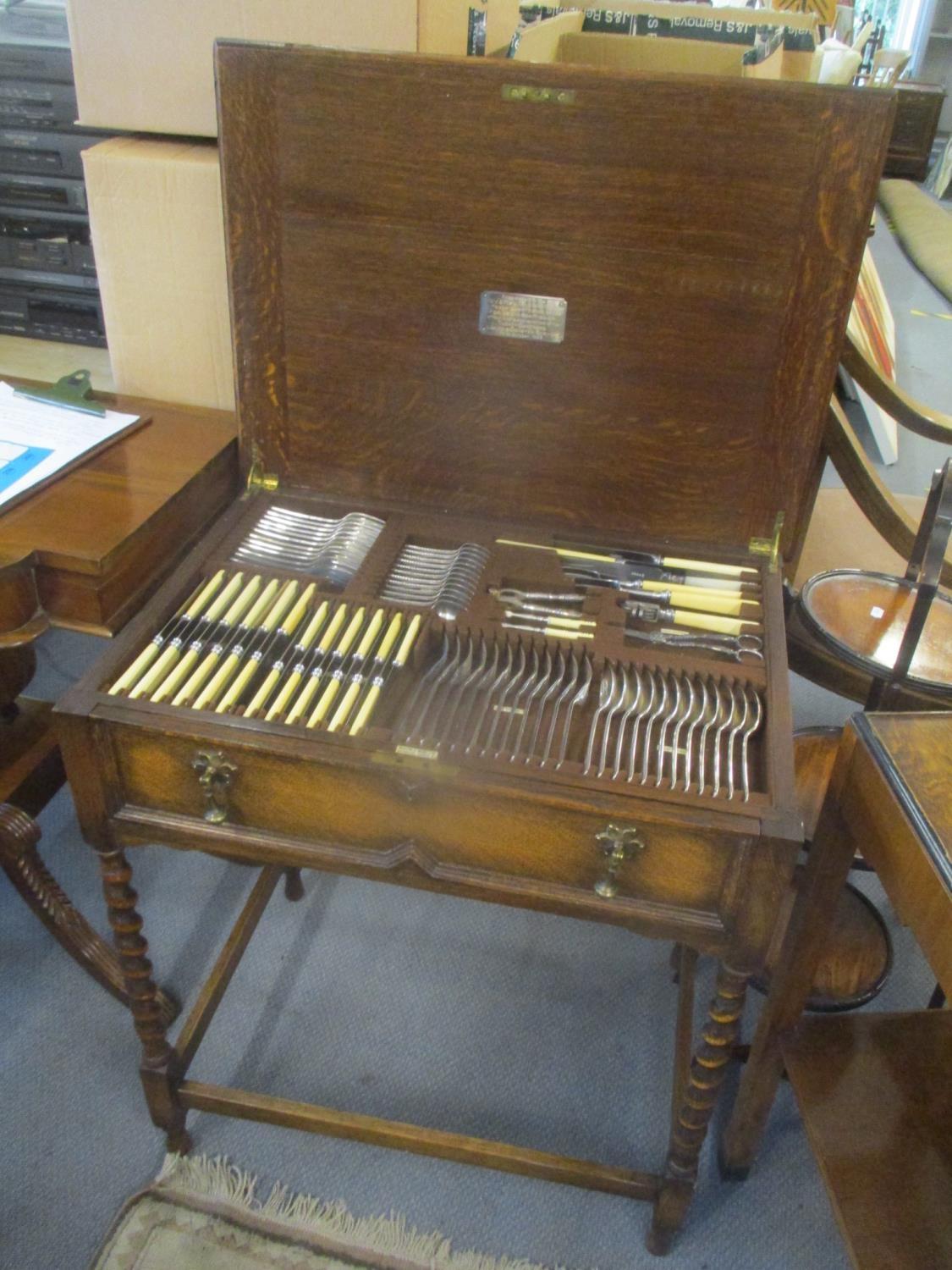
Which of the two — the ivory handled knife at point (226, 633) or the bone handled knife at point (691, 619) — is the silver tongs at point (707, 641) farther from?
the ivory handled knife at point (226, 633)

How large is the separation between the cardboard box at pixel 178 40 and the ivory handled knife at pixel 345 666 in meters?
0.68

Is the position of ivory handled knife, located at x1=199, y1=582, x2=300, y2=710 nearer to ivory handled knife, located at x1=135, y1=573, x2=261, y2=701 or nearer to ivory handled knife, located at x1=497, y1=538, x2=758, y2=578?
ivory handled knife, located at x1=135, y1=573, x2=261, y2=701

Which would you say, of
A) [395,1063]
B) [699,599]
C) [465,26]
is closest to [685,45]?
[465,26]

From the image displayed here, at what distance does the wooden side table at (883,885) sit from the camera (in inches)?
34.1

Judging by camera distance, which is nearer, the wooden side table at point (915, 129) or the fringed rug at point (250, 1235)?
the fringed rug at point (250, 1235)

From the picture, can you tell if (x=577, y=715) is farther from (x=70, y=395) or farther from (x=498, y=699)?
(x=70, y=395)

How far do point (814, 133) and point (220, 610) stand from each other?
2.65 ft

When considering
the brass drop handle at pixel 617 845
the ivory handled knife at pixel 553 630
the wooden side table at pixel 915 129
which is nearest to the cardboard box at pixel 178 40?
the ivory handled knife at pixel 553 630

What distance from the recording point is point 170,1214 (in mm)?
1323

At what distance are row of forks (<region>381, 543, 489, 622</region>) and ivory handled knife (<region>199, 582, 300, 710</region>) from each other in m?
0.11

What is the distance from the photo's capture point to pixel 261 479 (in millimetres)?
1298

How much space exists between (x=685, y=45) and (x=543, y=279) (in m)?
0.70

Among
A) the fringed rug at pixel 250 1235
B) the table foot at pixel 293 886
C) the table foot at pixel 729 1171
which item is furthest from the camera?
the table foot at pixel 293 886

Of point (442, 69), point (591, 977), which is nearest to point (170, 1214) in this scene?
point (591, 977)
